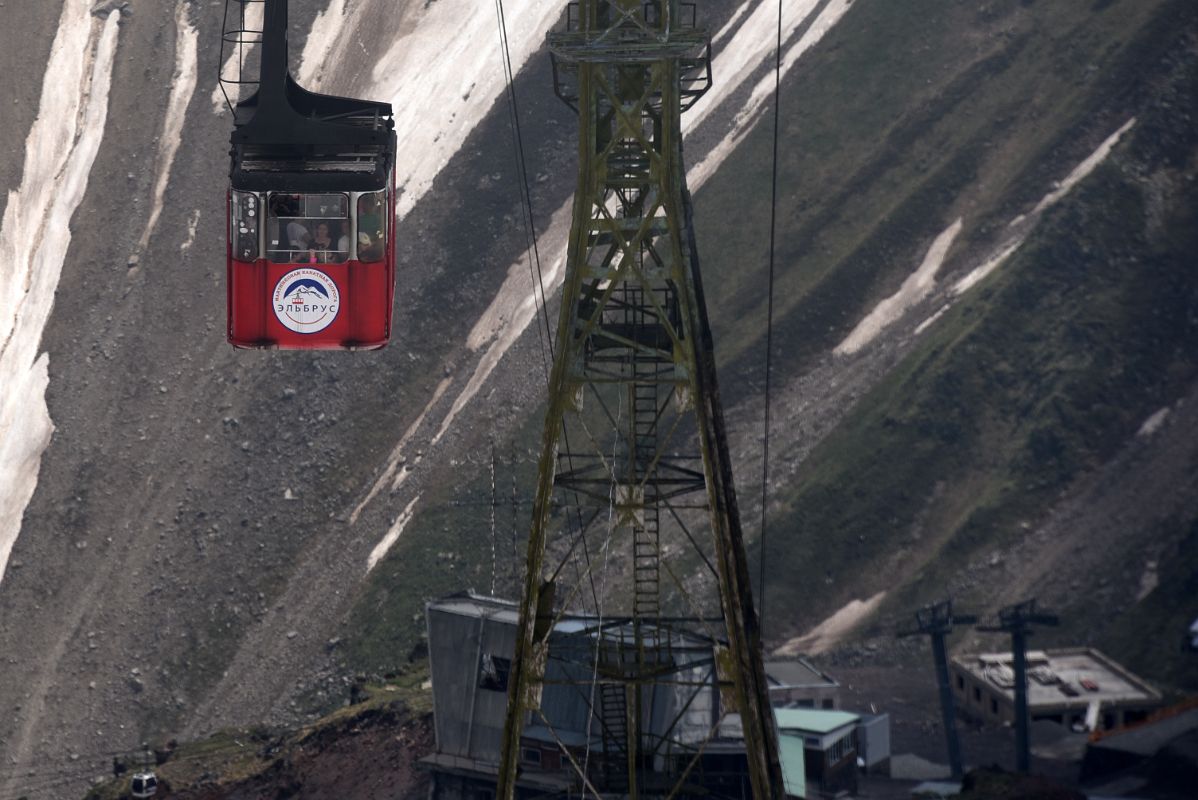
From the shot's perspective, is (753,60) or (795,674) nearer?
(795,674)

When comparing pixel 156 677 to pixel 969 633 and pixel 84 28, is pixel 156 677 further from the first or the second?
pixel 84 28

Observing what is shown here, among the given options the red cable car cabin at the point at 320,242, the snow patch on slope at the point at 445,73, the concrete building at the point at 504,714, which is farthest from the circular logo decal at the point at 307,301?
the snow patch on slope at the point at 445,73

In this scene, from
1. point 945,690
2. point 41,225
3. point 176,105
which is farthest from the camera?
point 176,105

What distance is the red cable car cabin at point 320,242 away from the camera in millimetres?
25609

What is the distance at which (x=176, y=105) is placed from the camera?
96375mm

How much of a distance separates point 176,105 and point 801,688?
168 feet

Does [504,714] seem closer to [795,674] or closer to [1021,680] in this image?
[1021,680]

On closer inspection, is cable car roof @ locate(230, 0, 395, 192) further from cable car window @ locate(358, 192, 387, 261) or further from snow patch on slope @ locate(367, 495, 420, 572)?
snow patch on slope @ locate(367, 495, 420, 572)

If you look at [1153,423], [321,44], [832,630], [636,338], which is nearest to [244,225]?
[636,338]

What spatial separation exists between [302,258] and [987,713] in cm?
4241

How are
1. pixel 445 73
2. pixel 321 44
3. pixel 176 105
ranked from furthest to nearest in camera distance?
1. pixel 321 44
2. pixel 445 73
3. pixel 176 105

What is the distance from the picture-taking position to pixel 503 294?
281ft

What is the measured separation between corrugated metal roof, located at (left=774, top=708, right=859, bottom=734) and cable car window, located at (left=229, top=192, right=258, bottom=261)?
103ft

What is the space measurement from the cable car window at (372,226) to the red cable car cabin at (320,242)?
0.01 meters
